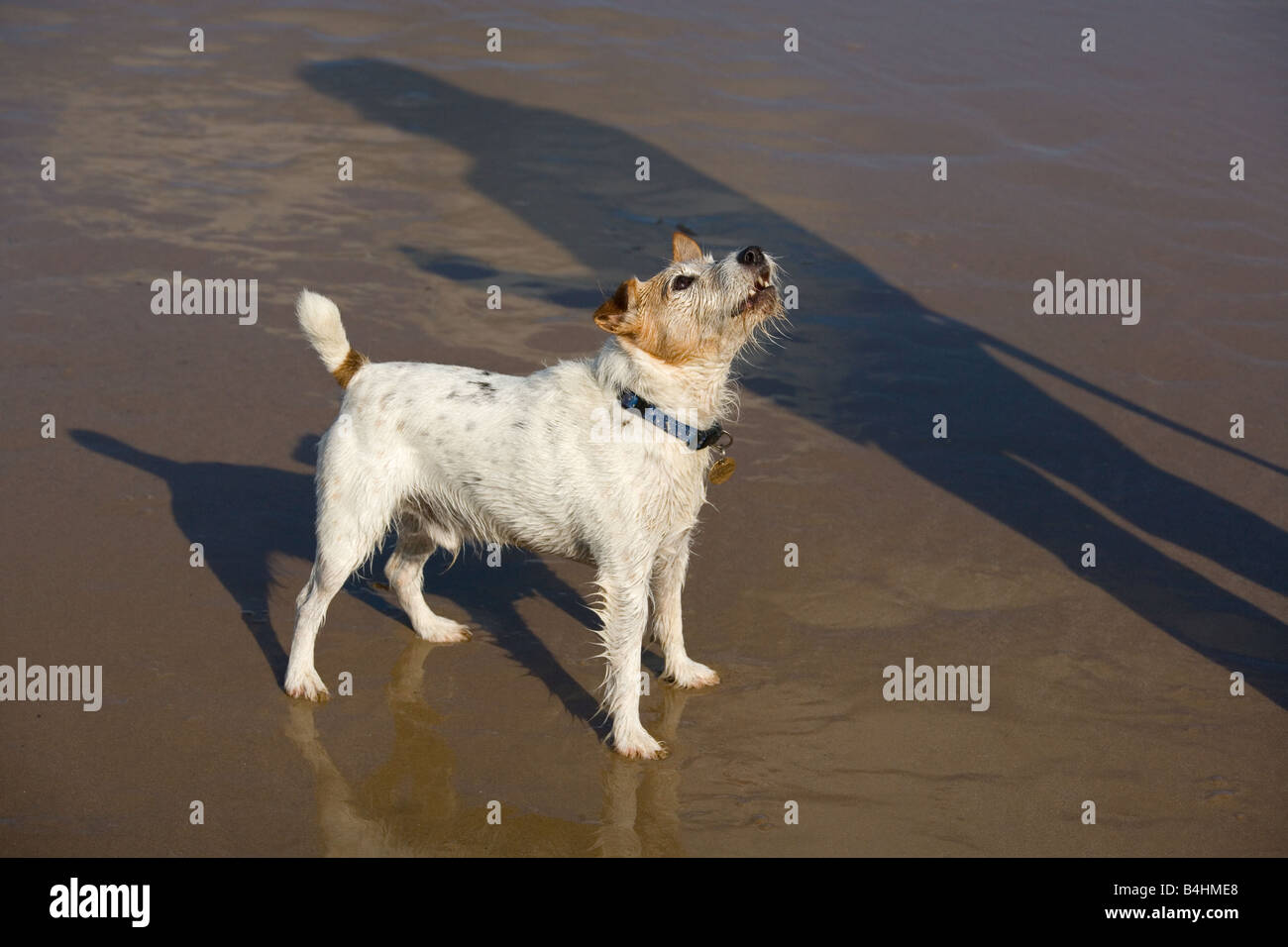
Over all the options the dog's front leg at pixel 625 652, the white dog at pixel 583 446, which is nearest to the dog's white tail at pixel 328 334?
the white dog at pixel 583 446

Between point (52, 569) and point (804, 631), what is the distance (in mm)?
4014

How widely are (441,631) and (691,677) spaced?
1.32 m

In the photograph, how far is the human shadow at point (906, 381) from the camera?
7.03 meters

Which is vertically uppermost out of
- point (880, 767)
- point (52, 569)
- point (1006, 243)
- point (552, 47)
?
point (552, 47)

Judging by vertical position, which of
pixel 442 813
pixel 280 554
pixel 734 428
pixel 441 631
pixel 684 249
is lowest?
pixel 442 813

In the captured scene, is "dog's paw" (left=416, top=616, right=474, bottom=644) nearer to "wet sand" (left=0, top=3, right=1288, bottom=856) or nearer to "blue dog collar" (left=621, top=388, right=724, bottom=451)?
"wet sand" (left=0, top=3, right=1288, bottom=856)

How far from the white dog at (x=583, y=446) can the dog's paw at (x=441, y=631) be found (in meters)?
0.66

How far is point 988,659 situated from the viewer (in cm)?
630

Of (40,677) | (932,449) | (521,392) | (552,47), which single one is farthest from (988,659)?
(552,47)

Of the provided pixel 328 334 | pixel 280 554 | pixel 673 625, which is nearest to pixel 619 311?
pixel 328 334

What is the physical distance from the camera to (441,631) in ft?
20.7

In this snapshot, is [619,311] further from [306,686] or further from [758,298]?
[306,686]

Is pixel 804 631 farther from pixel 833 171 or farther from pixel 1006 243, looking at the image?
pixel 833 171

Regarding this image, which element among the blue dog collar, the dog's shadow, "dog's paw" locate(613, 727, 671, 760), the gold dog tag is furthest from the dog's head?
the dog's shadow
